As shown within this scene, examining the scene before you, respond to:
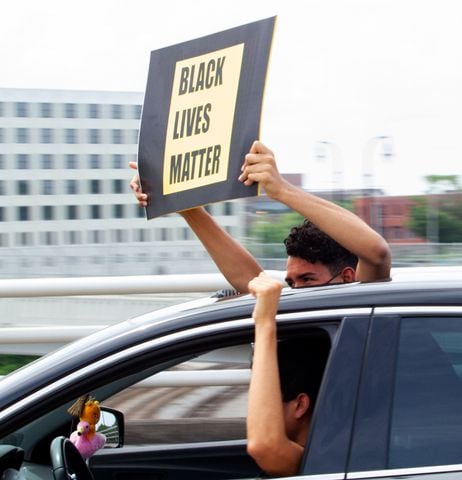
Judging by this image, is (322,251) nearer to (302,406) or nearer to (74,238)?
(302,406)

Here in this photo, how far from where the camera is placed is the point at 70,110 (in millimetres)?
9414

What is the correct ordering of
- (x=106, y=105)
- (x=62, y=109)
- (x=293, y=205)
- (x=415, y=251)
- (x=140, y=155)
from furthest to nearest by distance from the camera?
(x=415, y=251)
(x=62, y=109)
(x=106, y=105)
(x=140, y=155)
(x=293, y=205)

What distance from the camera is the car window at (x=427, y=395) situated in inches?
99.9

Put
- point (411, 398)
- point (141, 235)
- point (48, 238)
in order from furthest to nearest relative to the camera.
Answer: point (48, 238)
point (141, 235)
point (411, 398)

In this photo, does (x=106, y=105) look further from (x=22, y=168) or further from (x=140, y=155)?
(x=140, y=155)

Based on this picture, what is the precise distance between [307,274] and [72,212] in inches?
370

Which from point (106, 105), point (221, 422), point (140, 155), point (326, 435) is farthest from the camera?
point (106, 105)

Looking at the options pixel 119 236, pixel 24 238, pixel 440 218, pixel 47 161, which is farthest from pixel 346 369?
pixel 440 218

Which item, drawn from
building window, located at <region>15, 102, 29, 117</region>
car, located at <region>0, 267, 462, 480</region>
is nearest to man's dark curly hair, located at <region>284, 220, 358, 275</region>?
car, located at <region>0, 267, 462, 480</region>

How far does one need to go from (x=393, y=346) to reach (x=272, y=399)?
31cm

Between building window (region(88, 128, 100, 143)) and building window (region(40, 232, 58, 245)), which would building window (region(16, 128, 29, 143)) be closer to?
building window (region(88, 128, 100, 143))

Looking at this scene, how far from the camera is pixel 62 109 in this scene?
31.8 ft

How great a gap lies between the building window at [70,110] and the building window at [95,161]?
773 mm

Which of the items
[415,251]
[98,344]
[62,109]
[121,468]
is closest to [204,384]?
[121,468]
